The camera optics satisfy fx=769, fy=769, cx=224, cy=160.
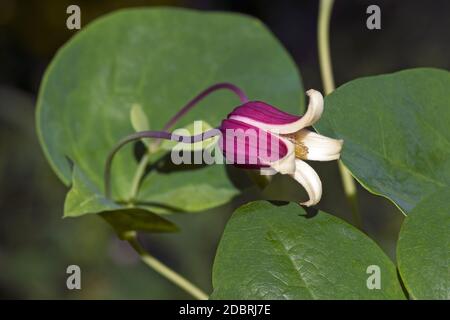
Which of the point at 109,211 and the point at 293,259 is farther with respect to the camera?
the point at 109,211

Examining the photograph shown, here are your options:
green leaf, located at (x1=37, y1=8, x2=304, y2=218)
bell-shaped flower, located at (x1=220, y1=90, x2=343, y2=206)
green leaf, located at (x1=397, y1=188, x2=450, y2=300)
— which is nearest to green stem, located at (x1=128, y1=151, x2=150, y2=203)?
green leaf, located at (x1=37, y1=8, x2=304, y2=218)

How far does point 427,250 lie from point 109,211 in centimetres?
31

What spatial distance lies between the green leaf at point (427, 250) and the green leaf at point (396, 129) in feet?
0.21

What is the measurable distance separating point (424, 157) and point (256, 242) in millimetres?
178

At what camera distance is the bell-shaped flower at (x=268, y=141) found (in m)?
0.65

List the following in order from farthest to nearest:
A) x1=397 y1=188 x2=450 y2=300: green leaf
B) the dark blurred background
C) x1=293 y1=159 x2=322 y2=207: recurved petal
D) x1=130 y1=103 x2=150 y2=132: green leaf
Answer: the dark blurred background
x1=130 y1=103 x2=150 y2=132: green leaf
x1=293 y1=159 x2=322 y2=207: recurved petal
x1=397 y1=188 x2=450 y2=300: green leaf

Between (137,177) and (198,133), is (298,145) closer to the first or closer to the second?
(198,133)

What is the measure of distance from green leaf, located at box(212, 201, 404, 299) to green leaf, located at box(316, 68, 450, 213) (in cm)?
7

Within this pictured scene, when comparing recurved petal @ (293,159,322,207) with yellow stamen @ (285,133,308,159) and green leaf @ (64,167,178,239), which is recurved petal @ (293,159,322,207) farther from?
green leaf @ (64,167,178,239)

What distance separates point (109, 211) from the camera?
0.71m

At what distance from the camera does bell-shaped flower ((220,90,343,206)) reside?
25.7 inches

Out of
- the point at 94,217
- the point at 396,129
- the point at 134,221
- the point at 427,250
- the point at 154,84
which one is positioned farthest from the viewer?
the point at 94,217

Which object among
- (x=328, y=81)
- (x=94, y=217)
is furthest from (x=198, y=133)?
(x=94, y=217)
